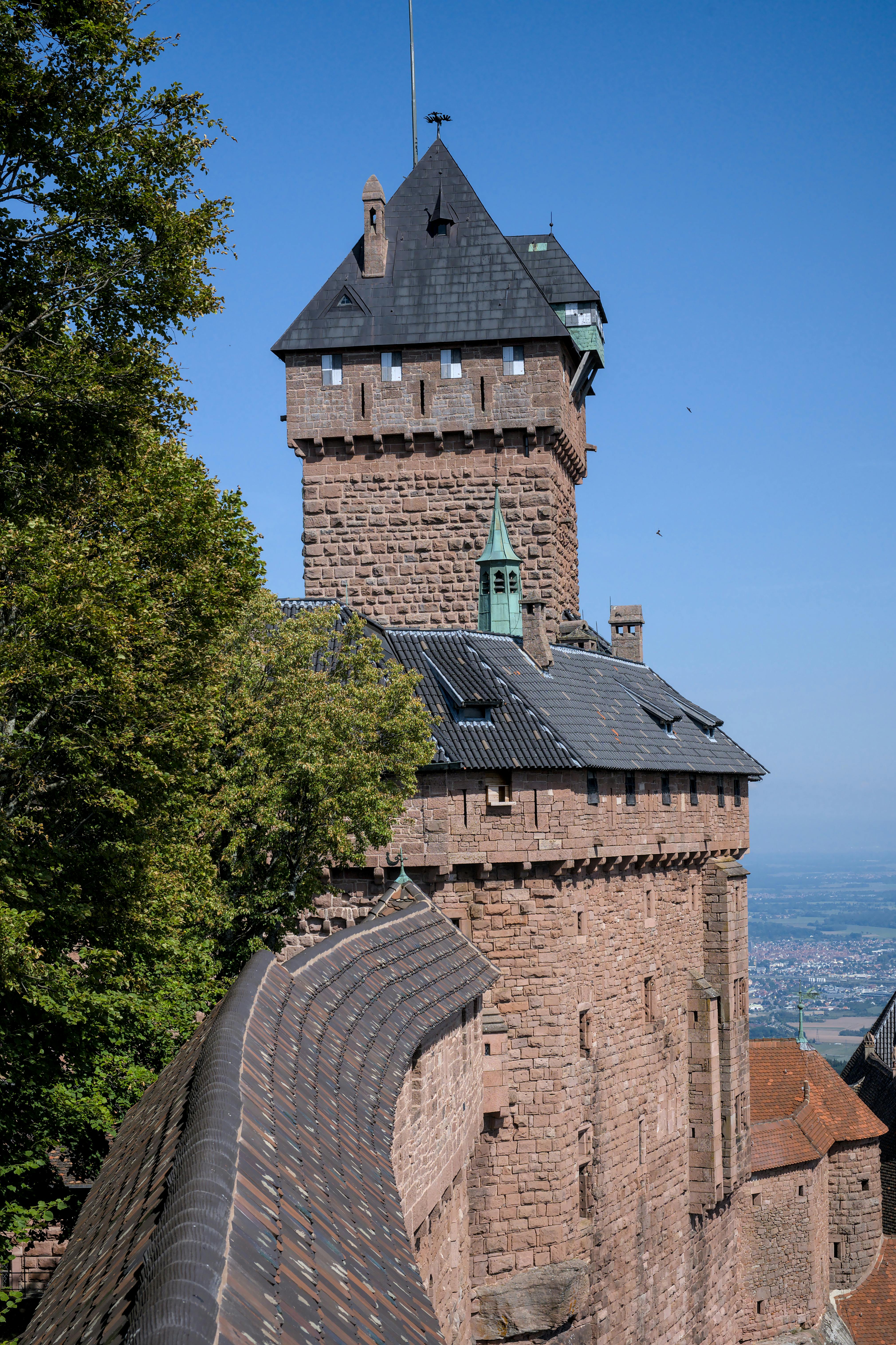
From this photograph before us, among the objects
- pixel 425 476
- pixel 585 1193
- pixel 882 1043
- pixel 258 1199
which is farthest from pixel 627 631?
pixel 258 1199

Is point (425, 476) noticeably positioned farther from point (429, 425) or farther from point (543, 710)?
point (543, 710)

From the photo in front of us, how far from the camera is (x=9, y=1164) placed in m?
13.5

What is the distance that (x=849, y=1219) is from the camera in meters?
41.7

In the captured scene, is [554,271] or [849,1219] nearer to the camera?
[554,271]

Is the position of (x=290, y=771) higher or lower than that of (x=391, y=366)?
lower

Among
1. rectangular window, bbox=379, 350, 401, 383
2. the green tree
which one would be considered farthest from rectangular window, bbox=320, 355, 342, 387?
the green tree

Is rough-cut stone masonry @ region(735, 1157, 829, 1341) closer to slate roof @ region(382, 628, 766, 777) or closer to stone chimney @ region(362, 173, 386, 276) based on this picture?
slate roof @ region(382, 628, 766, 777)

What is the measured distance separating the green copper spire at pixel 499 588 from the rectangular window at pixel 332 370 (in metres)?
5.52

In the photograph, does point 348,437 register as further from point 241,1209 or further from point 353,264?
point 241,1209

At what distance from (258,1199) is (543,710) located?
68.4 feet

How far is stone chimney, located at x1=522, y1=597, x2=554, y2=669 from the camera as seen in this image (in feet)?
91.2

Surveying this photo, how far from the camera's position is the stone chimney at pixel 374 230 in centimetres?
3425

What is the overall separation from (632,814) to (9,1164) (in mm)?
16994

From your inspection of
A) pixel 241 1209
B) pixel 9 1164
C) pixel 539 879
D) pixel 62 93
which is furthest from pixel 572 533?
pixel 241 1209
